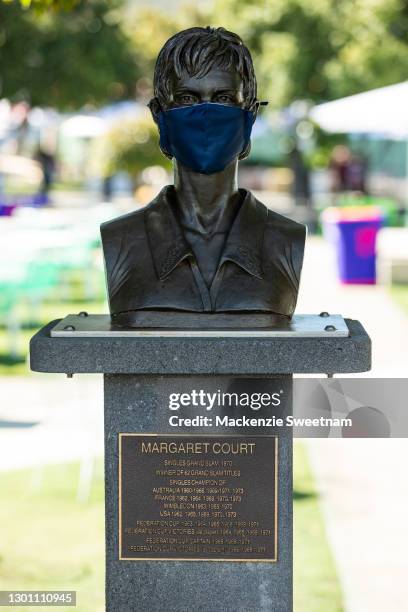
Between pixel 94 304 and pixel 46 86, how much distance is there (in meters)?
13.4

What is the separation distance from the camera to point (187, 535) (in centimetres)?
395

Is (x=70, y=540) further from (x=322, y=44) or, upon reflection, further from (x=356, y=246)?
(x=322, y=44)

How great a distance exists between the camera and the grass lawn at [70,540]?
5.39 metres

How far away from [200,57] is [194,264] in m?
0.70

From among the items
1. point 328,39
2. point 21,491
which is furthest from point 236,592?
point 328,39

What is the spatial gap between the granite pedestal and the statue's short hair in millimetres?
847

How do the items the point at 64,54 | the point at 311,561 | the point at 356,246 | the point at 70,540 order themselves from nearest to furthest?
the point at 311,561, the point at 70,540, the point at 356,246, the point at 64,54

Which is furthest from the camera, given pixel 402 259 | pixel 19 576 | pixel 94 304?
pixel 402 259

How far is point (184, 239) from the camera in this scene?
3.91m

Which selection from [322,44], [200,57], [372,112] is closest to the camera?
[200,57]

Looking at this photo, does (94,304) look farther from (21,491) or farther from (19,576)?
(19,576)

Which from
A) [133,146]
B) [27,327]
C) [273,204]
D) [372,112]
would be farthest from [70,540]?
[273,204]

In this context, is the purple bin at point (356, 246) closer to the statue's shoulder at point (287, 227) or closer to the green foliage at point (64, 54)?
the green foliage at point (64, 54)

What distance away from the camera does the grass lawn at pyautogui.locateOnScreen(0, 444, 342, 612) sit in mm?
5391
